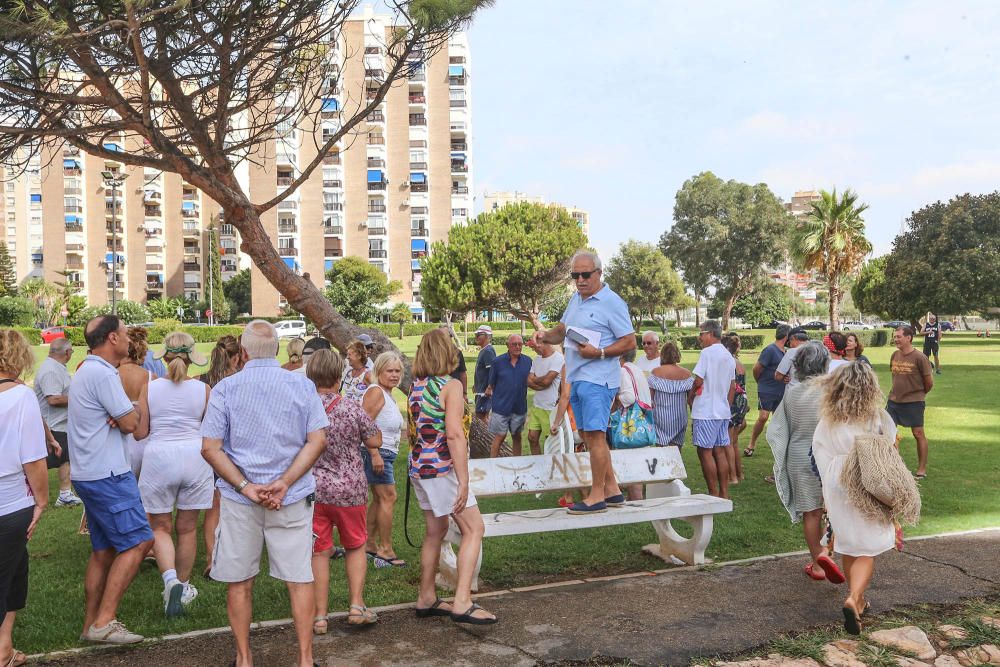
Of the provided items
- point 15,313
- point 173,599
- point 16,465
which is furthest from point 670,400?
point 15,313

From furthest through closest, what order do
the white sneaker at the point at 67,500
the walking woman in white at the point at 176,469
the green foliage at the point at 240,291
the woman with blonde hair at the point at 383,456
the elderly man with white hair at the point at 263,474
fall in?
1. the green foliage at the point at 240,291
2. the white sneaker at the point at 67,500
3. the woman with blonde hair at the point at 383,456
4. the walking woman in white at the point at 176,469
5. the elderly man with white hair at the point at 263,474

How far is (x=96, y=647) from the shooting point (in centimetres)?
450

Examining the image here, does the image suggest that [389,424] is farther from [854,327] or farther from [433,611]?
[854,327]

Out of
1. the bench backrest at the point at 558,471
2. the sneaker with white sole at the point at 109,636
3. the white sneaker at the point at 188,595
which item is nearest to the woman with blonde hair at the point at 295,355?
the bench backrest at the point at 558,471

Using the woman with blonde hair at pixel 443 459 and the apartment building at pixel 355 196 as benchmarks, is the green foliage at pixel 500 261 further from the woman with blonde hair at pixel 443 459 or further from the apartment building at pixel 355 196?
the woman with blonde hair at pixel 443 459

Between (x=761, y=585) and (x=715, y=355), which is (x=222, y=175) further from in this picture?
(x=761, y=585)

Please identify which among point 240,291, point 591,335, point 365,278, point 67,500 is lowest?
point 67,500

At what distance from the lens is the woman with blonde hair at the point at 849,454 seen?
16.1 feet

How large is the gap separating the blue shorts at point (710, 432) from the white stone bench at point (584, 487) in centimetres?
145

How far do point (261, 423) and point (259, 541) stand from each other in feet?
1.95

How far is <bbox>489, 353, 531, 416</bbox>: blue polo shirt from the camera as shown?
992 cm

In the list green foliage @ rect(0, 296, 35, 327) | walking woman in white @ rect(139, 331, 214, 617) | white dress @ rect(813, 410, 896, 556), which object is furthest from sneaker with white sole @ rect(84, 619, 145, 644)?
green foliage @ rect(0, 296, 35, 327)

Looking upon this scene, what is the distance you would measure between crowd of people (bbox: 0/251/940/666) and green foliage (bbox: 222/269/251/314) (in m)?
84.3

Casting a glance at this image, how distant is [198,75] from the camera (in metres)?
10.1
